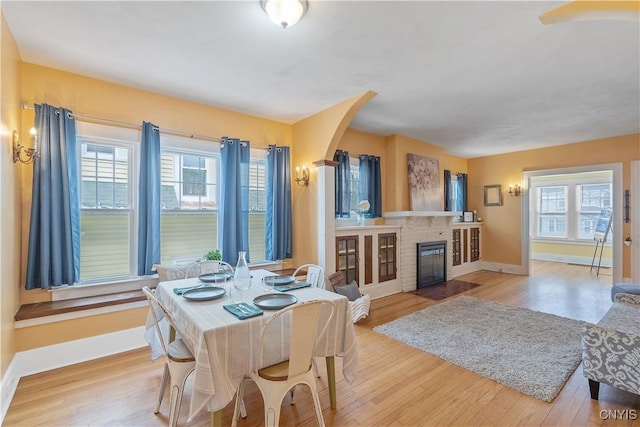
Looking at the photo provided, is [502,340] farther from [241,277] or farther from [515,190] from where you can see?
[515,190]

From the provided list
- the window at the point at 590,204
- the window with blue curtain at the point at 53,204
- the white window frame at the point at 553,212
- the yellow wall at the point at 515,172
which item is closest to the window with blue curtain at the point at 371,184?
the yellow wall at the point at 515,172

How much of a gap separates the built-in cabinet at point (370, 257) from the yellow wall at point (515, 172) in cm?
330

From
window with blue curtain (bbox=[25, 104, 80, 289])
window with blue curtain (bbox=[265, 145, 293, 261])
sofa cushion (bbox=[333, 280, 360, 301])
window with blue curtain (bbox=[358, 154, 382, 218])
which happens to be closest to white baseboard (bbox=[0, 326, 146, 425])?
window with blue curtain (bbox=[25, 104, 80, 289])

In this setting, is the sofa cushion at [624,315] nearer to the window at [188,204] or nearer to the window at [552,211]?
the window at [188,204]

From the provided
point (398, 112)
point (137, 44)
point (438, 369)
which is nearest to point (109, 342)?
point (137, 44)

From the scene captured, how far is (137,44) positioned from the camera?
7.88 feet

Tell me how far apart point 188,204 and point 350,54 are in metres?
2.51

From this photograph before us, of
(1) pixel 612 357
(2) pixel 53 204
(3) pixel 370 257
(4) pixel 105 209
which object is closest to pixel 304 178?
(3) pixel 370 257

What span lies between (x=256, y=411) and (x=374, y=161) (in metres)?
4.03

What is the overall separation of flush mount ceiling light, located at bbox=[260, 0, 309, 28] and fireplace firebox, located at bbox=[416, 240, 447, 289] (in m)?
4.25

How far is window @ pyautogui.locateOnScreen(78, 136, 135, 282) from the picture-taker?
3.01m

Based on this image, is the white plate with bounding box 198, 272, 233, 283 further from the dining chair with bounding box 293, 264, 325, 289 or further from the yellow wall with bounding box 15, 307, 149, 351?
the yellow wall with bounding box 15, 307, 149, 351

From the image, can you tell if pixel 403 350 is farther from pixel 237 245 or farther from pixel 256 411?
pixel 237 245

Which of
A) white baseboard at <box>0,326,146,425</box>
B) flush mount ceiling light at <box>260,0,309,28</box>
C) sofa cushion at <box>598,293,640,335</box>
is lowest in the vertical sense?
white baseboard at <box>0,326,146,425</box>
